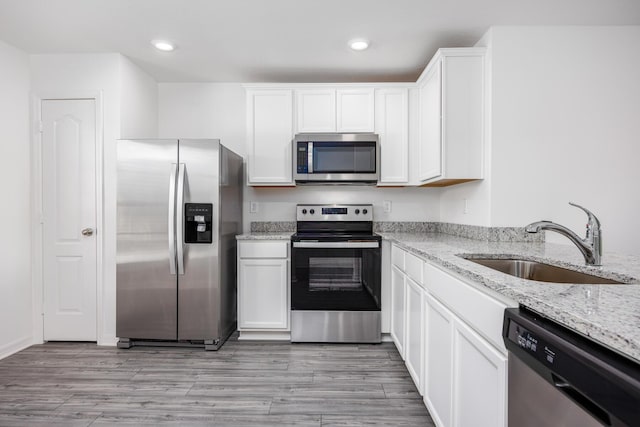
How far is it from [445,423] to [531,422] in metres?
0.78

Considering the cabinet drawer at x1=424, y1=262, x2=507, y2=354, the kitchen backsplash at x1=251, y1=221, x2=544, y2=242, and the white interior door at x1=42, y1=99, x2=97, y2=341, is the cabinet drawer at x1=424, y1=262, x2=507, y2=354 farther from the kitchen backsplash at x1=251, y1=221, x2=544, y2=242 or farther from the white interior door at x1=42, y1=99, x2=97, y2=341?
the white interior door at x1=42, y1=99, x2=97, y2=341

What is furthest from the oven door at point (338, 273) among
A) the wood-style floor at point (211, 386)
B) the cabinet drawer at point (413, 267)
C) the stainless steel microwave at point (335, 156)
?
the stainless steel microwave at point (335, 156)

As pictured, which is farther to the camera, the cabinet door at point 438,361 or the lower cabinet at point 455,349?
the cabinet door at point 438,361

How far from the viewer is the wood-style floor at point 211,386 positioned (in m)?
1.81

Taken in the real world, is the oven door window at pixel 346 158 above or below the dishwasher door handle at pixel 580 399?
above

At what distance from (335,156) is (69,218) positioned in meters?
2.35

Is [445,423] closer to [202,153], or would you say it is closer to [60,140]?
→ [202,153]

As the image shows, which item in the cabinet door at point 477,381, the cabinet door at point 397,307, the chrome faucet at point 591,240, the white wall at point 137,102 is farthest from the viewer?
the white wall at point 137,102

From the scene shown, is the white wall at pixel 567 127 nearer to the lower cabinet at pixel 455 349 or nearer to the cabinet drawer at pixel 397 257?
the cabinet drawer at pixel 397 257

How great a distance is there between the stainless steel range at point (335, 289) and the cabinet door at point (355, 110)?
104 cm

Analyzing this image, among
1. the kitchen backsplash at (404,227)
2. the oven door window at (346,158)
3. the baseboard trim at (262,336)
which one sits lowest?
the baseboard trim at (262,336)

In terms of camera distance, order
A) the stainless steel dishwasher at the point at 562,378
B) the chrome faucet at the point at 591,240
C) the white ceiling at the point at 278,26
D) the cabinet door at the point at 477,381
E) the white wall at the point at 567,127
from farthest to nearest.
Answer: the white wall at the point at 567,127 → the white ceiling at the point at 278,26 → the chrome faucet at the point at 591,240 → the cabinet door at the point at 477,381 → the stainless steel dishwasher at the point at 562,378

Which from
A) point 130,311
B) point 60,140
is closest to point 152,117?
point 60,140

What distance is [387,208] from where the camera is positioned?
11.1ft
